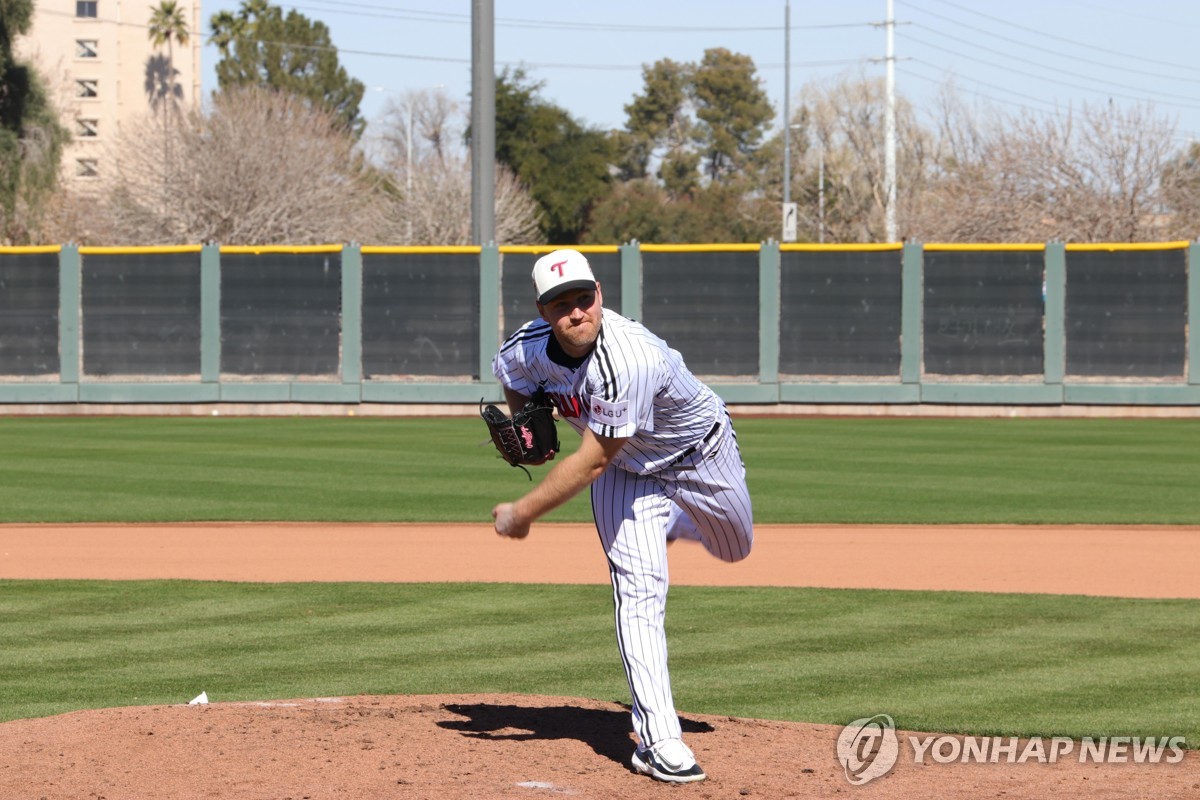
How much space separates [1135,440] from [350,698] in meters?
17.6

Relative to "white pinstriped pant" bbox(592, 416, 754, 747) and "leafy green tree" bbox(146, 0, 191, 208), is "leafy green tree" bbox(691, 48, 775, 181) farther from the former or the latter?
"white pinstriped pant" bbox(592, 416, 754, 747)

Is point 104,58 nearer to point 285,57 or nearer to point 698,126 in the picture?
point 285,57

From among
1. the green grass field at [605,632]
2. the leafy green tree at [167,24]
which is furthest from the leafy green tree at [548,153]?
the green grass field at [605,632]

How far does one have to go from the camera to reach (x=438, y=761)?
5.71 metres

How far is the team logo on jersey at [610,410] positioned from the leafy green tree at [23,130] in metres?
42.8

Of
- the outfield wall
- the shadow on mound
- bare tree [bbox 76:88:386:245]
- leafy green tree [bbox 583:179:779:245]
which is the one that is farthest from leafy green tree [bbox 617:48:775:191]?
the shadow on mound

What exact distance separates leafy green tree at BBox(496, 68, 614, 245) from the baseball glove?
65833 mm

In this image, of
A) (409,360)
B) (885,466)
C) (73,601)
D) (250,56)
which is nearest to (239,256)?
(409,360)

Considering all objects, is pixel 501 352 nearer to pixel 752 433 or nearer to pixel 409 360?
pixel 752 433

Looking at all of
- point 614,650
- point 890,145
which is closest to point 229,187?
point 890,145

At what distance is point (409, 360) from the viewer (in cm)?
2783

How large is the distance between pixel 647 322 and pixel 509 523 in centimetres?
2231

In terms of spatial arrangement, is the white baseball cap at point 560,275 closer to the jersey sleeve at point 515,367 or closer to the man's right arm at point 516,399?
the jersey sleeve at point 515,367

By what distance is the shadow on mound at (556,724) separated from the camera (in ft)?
20.0
